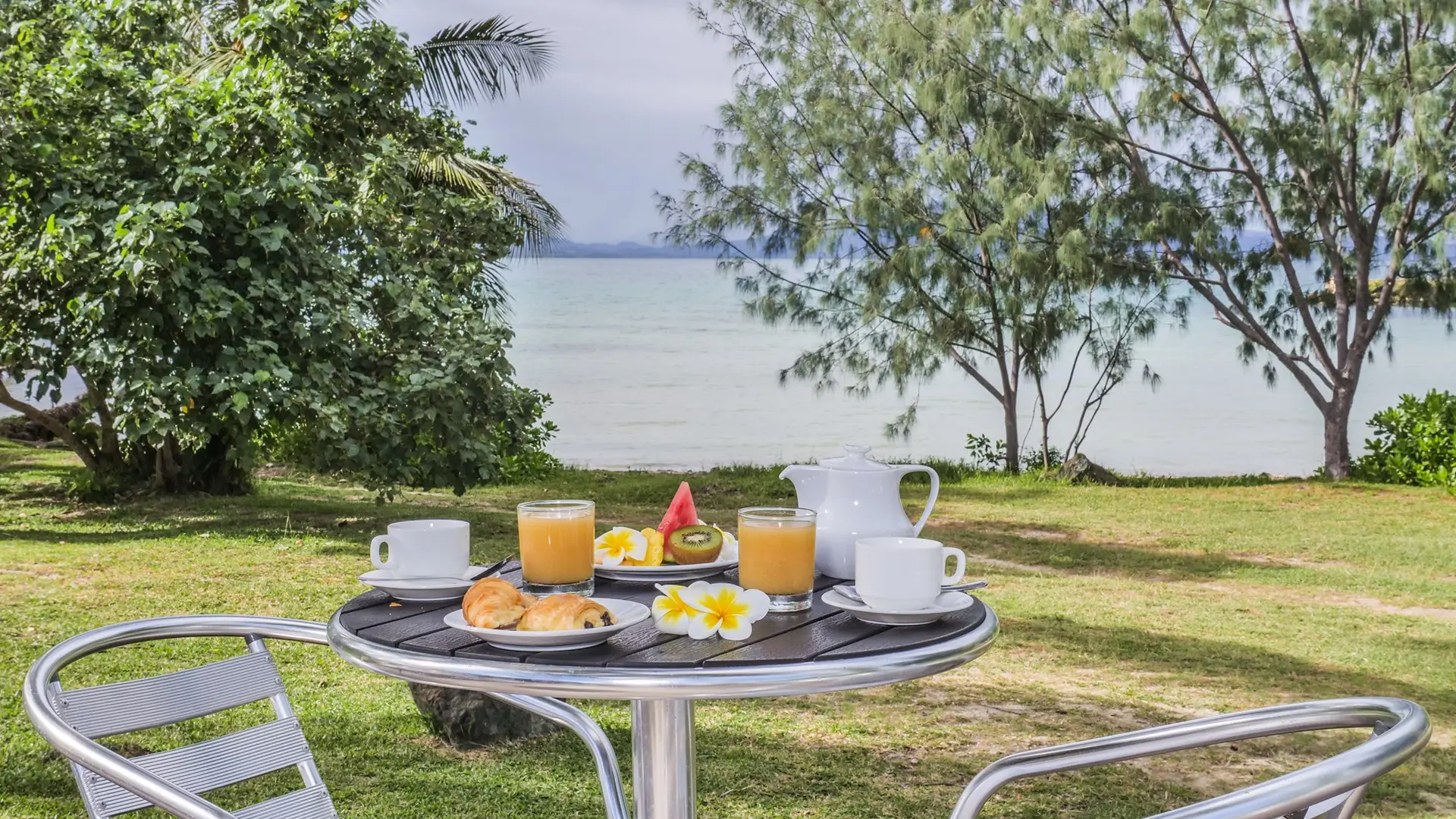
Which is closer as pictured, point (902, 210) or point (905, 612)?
point (905, 612)

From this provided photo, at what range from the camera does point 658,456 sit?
1719cm

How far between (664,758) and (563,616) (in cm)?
46

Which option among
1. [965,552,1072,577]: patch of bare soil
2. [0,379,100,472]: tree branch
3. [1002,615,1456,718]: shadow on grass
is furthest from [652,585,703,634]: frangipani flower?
[0,379,100,472]: tree branch

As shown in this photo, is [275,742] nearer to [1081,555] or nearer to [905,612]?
[905,612]

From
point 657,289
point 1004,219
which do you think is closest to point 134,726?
point 1004,219

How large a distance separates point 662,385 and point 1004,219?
58.5ft

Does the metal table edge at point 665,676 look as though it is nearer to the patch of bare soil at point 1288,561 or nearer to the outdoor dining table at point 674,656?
the outdoor dining table at point 674,656

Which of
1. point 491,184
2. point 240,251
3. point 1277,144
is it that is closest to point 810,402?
point 1277,144

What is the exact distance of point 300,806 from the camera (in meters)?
1.71

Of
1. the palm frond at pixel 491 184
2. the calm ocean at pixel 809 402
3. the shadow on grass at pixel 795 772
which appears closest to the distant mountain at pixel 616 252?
the calm ocean at pixel 809 402

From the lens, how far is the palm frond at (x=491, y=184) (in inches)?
349

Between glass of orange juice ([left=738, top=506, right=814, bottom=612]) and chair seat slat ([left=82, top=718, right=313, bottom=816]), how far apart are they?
27.9 inches

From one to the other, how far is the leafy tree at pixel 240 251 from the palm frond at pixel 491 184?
1.24 metres

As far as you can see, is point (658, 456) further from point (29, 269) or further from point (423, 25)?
point (423, 25)
